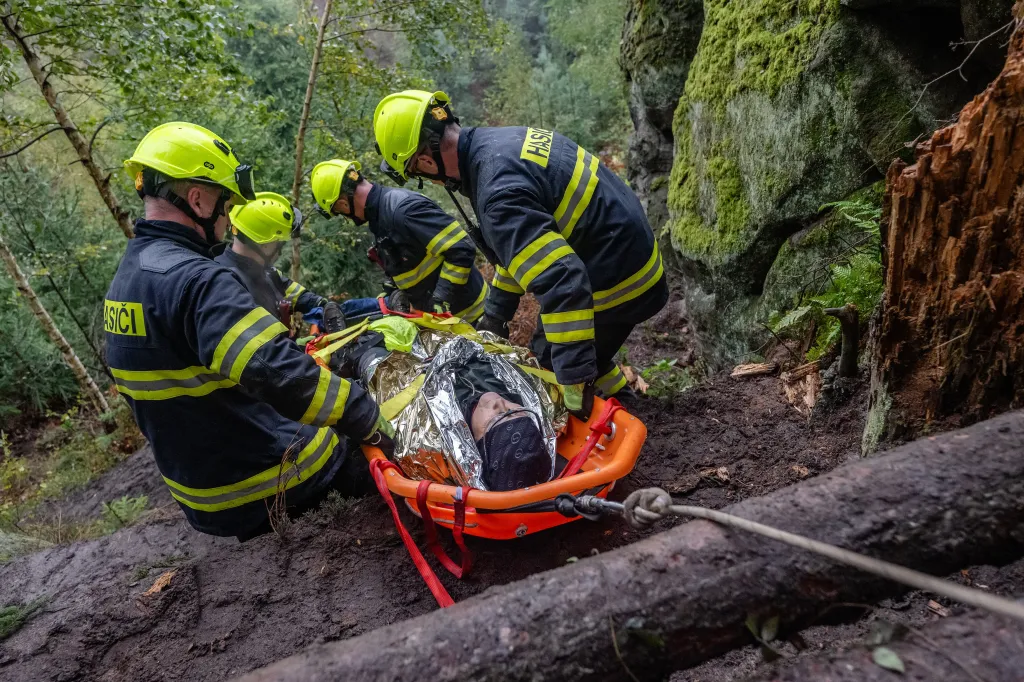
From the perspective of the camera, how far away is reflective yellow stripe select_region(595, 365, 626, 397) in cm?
346

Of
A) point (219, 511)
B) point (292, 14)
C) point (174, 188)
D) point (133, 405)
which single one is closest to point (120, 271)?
point (174, 188)

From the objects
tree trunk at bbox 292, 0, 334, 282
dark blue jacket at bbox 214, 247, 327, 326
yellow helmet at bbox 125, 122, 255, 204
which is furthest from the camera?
tree trunk at bbox 292, 0, 334, 282

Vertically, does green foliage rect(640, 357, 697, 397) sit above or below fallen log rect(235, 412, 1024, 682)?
below

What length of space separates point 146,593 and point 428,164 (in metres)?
2.55

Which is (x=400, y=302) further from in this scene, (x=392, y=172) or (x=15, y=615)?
(x=15, y=615)

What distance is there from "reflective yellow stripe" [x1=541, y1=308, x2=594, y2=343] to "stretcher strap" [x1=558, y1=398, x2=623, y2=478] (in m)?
0.35

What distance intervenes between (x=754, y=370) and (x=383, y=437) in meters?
2.22

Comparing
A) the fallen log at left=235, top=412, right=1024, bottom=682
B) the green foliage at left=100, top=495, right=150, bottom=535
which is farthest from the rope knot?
the green foliage at left=100, top=495, right=150, bottom=535

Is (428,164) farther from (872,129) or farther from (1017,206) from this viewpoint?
(1017,206)

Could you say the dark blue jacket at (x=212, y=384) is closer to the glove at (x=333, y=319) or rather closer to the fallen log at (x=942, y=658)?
the glove at (x=333, y=319)

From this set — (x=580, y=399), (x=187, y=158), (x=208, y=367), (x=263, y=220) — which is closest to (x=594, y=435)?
(x=580, y=399)

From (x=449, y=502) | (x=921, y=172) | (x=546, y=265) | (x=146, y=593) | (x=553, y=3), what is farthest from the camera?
(x=553, y=3)

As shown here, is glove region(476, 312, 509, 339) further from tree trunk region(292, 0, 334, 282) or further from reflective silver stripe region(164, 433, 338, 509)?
tree trunk region(292, 0, 334, 282)

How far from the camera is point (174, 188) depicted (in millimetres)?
2434
